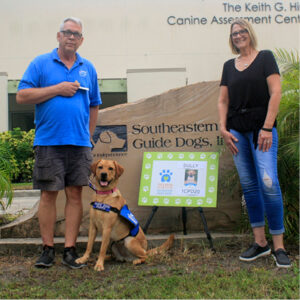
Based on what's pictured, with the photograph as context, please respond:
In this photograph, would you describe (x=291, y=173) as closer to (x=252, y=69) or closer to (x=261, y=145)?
(x=261, y=145)

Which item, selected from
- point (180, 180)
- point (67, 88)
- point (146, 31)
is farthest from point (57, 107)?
point (146, 31)

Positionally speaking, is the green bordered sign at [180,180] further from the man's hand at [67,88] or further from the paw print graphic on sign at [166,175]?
the man's hand at [67,88]

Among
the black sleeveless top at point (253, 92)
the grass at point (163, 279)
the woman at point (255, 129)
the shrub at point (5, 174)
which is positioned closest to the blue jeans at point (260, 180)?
the woman at point (255, 129)

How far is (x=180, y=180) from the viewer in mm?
4074

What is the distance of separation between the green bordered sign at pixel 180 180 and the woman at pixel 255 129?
680 mm

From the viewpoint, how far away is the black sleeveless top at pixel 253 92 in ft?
10.5

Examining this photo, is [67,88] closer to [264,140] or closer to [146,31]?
[264,140]

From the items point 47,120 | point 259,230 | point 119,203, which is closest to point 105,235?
point 119,203

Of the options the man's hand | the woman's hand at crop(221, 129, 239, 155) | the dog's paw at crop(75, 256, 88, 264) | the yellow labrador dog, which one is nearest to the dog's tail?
the yellow labrador dog

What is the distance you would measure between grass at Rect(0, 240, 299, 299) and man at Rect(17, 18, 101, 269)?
28cm

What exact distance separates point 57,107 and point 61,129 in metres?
0.20

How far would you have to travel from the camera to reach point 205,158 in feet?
13.5

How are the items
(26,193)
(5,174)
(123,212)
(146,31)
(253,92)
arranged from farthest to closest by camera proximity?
(146,31) < (26,193) < (5,174) < (123,212) < (253,92)

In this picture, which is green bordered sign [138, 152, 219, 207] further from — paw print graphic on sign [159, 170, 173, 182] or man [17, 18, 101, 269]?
man [17, 18, 101, 269]
